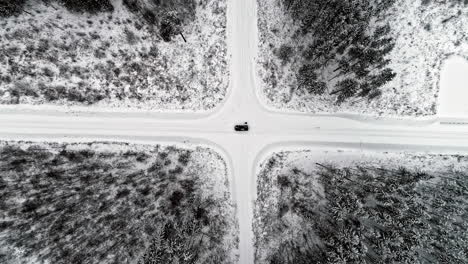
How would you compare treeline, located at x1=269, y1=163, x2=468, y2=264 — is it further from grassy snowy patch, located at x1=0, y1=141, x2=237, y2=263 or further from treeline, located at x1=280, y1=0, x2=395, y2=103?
treeline, located at x1=280, y1=0, x2=395, y2=103

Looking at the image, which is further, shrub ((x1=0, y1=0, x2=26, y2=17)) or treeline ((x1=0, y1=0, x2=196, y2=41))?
treeline ((x1=0, y1=0, x2=196, y2=41))

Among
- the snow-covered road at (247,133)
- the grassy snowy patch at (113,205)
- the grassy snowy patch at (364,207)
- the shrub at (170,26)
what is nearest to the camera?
the grassy snowy patch at (113,205)

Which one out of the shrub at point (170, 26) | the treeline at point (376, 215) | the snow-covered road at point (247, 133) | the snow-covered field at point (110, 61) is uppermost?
the shrub at point (170, 26)

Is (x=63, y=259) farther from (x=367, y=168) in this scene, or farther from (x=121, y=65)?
(x=367, y=168)

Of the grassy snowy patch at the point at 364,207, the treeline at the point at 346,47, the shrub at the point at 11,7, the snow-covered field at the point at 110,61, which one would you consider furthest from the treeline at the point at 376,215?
the shrub at the point at 11,7

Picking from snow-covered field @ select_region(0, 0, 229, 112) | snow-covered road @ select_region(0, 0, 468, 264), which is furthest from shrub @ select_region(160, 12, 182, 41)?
snow-covered road @ select_region(0, 0, 468, 264)

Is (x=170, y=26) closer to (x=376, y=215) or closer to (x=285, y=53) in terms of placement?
(x=285, y=53)

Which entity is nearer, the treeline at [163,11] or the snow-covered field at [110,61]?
the snow-covered field at [110,61]

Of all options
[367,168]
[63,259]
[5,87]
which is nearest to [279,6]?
[367,168]

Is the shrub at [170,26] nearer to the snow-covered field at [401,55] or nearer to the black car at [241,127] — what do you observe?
the snow-covered field at [401,55]
